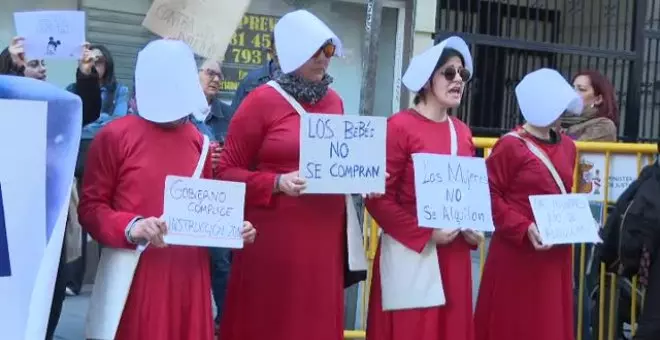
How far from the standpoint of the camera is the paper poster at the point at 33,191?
3482 mm

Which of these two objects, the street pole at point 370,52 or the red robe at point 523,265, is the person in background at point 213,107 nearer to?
the street pole at point 370,52

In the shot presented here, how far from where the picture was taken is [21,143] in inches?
138

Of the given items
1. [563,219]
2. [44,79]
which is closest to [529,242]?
[563,219]

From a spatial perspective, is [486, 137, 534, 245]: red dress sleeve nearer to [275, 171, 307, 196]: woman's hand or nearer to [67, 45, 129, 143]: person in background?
[275, 171, 307, 196]: woman's hand

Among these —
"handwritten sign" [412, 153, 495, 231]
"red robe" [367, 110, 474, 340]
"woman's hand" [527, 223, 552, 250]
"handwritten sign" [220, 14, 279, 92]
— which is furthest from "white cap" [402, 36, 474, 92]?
"handwritten sign" [220, 14, 279, 92]

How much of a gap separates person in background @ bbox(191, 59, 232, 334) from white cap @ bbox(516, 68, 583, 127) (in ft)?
5.68

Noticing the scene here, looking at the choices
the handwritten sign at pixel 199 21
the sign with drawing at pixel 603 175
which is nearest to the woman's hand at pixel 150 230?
the handwritten sign at pixel 199 21

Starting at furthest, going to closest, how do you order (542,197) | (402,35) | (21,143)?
(402,35), (542,197), (21,143)

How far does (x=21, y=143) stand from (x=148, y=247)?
2.71 feet

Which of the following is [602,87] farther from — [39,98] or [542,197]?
[39,98]

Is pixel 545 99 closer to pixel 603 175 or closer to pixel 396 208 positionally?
pixel 396 208

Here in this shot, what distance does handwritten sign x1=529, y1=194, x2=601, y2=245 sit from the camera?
545cm

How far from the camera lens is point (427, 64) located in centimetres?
503

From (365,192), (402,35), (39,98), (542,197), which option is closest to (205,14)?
(365,192)
